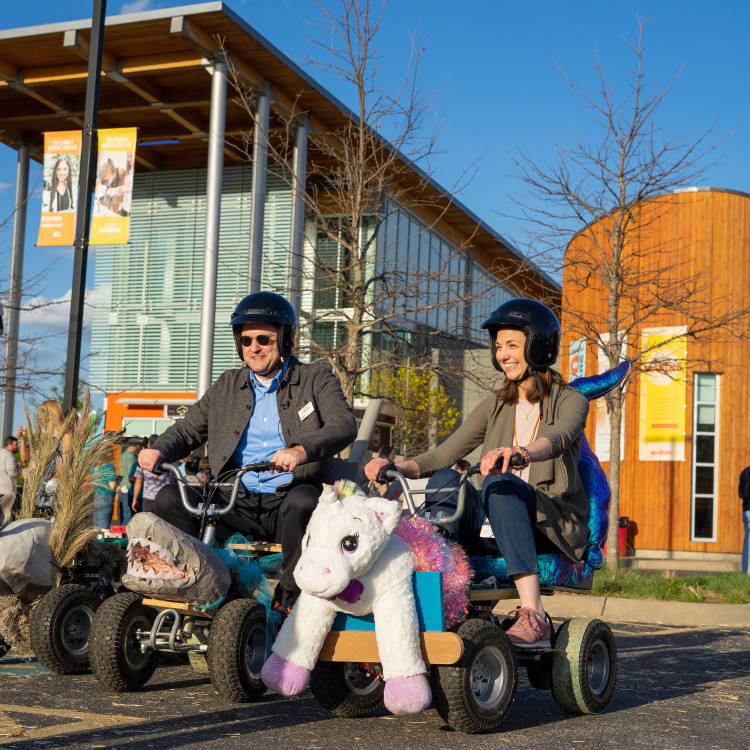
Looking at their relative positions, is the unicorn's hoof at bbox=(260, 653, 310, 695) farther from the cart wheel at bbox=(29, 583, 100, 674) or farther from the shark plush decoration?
the cart wheel at bbox=(29, 583, 100, 674)

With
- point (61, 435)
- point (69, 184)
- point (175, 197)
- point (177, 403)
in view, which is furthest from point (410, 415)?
point (61, 435)

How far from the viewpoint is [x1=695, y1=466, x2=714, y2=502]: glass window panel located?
68.4 feet

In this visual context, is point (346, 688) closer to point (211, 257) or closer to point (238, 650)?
point (238, 650)

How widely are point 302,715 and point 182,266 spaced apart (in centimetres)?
2827

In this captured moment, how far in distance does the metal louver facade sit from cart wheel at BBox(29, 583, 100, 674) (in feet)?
80.7

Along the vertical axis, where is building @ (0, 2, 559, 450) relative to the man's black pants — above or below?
above

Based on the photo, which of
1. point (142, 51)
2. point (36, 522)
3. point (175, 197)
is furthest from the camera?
point (175, 197)

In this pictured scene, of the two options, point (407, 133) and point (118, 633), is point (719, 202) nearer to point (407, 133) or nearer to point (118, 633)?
point (407, 133)

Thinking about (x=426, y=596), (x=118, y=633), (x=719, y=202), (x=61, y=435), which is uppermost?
(x=719, y=202)

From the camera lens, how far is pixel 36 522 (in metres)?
6.43

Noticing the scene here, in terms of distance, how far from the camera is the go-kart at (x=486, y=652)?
14.6 ft

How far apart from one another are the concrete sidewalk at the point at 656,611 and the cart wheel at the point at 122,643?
223 inches

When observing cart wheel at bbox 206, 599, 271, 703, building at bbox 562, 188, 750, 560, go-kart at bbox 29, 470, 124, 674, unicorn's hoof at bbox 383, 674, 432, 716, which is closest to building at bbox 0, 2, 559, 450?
building at bbox 562, 188, 750, 560

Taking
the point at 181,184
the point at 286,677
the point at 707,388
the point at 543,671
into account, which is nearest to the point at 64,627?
the point at 286,677
